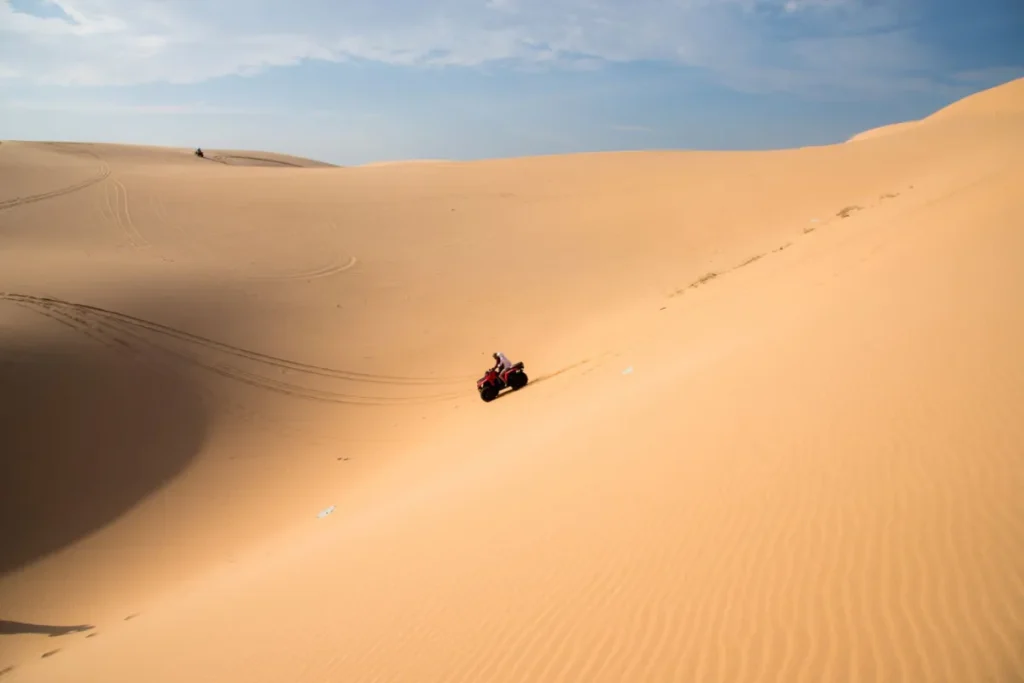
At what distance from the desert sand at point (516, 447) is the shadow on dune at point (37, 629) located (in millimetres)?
45

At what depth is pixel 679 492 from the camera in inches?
184

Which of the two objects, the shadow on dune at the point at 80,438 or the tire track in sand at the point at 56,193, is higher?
the tire track in sand at the point at 56,193

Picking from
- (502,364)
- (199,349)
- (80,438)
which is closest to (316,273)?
(199,349)

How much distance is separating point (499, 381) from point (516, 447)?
11.9 feet

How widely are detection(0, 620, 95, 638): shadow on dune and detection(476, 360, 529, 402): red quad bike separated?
254 inches

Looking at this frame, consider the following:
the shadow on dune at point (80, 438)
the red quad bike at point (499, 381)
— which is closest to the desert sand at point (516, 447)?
the shadow on dune at point (80, 438)

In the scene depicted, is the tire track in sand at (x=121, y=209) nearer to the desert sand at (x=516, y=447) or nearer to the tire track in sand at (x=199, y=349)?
the desert sand at (x=516, y=447)

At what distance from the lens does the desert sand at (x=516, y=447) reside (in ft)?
11.1

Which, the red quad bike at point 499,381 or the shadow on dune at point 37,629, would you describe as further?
the red quad bike at point 499,381

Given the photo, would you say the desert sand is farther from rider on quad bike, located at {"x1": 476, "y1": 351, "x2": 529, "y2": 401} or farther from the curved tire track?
rider on quad bike, located at {"x1": 476, "y1": 351, "x2": 529, "y2": 401}

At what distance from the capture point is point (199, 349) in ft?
37.6

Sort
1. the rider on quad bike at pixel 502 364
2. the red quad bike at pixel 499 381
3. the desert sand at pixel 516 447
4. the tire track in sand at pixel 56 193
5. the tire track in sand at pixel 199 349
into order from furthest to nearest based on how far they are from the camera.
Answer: the tire track in sand at pixel 56 193 < the rider on quad bike at pixel 502 364 < the red quad bike at pixel 499 381 < the tire track in sand at pixel 199 349 < the desert sand at pixel 516 447

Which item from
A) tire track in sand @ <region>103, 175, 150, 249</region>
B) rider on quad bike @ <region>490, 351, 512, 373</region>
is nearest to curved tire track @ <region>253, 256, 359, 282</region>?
tire track in sand @ <region>103, 175, 150, 249</region>

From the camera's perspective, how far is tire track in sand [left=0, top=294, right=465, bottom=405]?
10.7 metres
